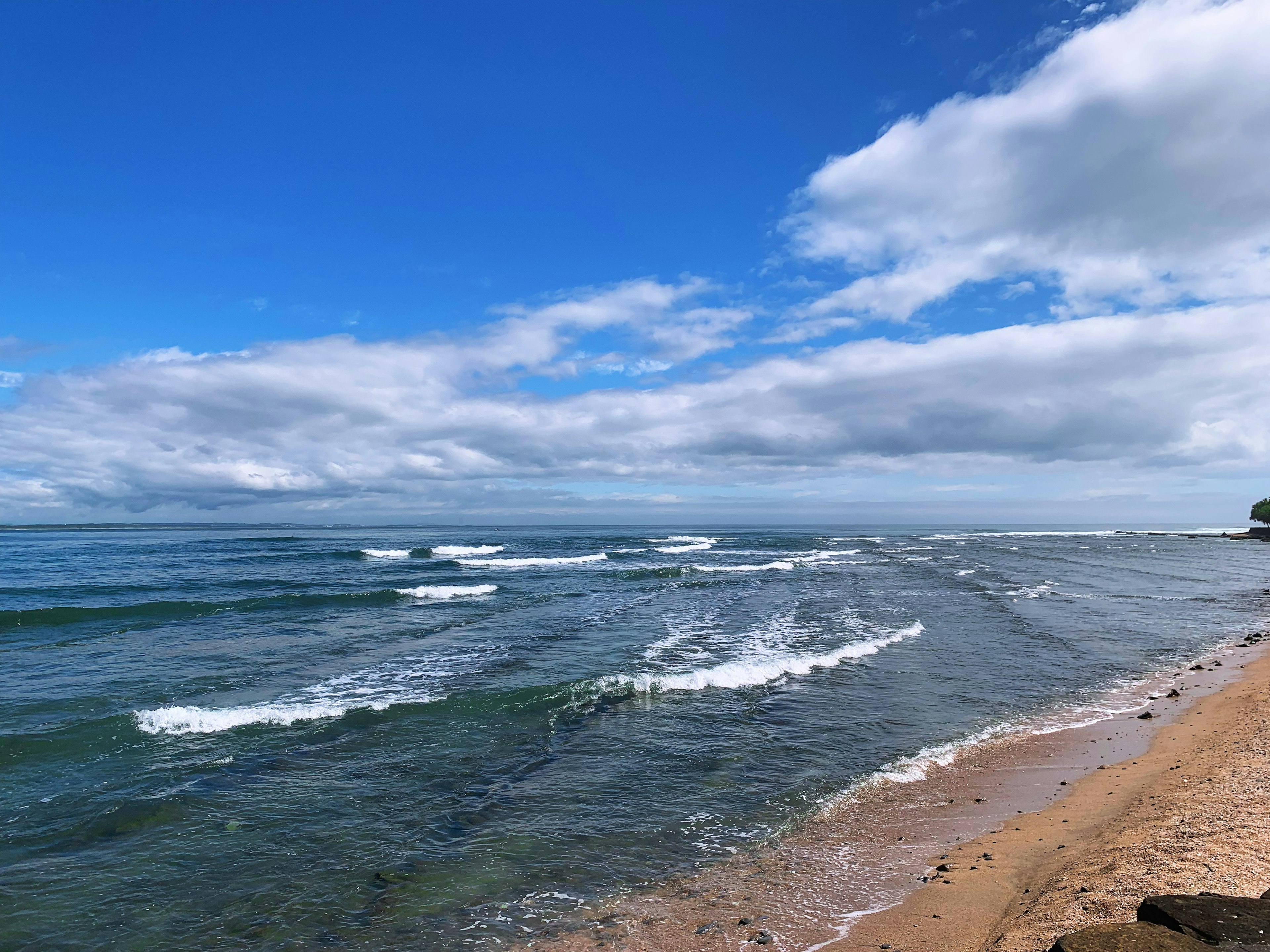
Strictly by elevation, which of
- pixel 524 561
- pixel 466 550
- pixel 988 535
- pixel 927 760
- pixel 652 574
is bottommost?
pixel 988 535

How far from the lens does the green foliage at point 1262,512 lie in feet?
330

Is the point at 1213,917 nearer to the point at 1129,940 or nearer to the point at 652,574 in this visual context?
the point at 1129,940

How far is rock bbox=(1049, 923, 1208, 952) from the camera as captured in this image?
3764 mm

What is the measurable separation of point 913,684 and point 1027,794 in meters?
6.31

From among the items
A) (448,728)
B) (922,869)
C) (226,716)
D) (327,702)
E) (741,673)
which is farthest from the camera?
(741,673)

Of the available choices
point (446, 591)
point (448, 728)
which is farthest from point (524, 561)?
point (448, 728)

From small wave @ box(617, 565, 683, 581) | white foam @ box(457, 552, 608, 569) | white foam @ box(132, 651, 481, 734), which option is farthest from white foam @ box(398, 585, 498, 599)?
white foam @ box(132, 651, 481, 734)

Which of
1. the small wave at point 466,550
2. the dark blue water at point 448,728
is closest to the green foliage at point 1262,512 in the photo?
the dark blue water at point 448,728

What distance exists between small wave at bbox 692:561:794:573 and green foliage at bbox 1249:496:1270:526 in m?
96.0

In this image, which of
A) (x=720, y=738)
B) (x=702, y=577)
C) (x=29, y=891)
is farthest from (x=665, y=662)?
(x=702, y=577)

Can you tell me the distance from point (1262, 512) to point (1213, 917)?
449 feet

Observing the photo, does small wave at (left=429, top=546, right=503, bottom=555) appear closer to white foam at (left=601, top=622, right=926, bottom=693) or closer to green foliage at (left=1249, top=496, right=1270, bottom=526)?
white foam at (left=601, top=622, right=926, bottom=693)

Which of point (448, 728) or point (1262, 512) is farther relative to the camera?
point (1262, 512)

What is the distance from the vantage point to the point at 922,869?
24.3 ft
